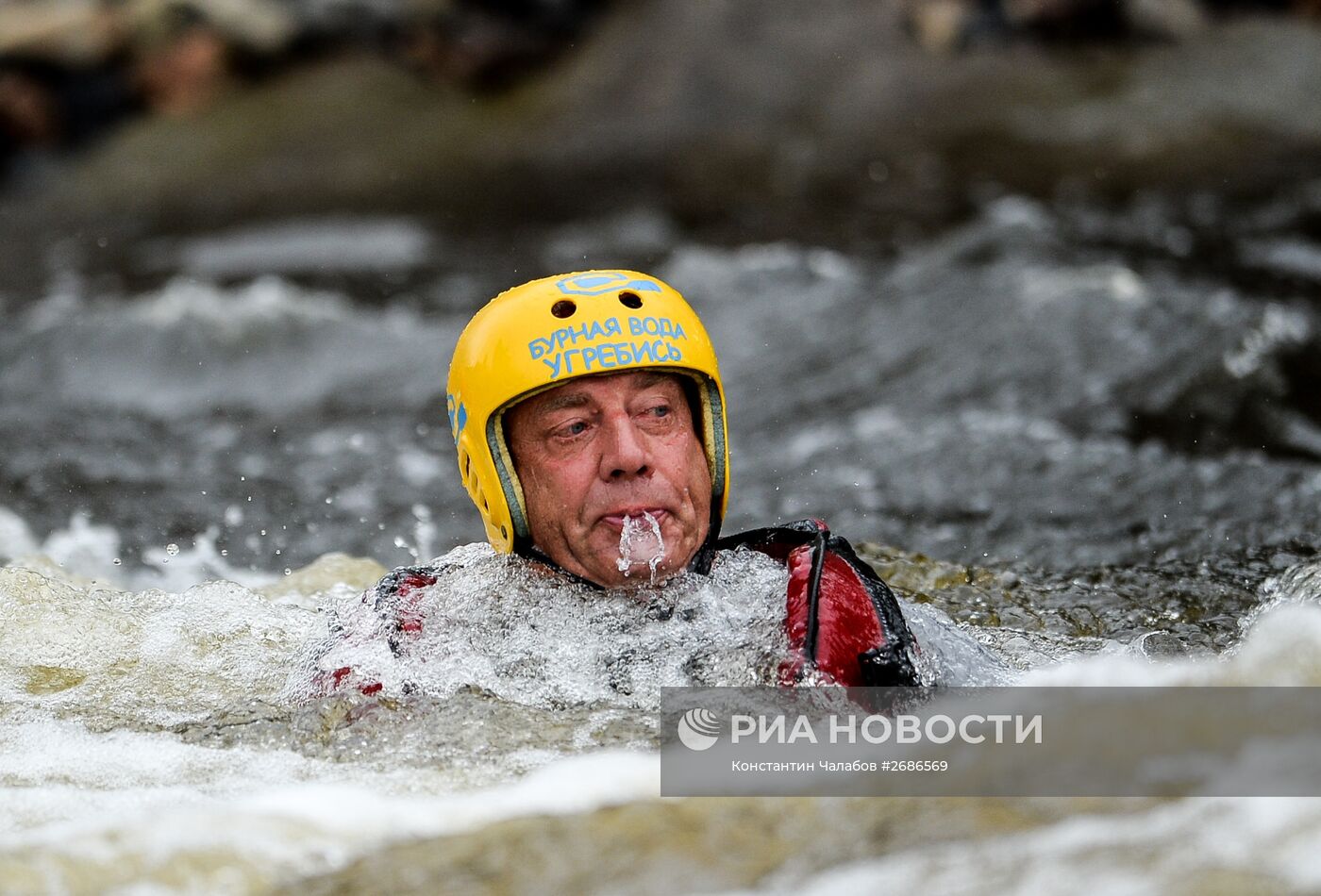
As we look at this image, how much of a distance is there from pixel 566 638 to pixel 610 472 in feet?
1.73

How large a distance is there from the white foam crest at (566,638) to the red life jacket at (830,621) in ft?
0.12

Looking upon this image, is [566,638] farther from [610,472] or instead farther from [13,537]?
[13,537]

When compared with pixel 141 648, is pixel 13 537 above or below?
above

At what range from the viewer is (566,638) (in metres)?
4.58

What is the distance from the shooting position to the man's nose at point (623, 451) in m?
4.50

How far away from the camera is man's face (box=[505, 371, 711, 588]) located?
179 inches

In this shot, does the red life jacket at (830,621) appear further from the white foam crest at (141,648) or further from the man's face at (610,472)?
the white foam crest at (141,648)

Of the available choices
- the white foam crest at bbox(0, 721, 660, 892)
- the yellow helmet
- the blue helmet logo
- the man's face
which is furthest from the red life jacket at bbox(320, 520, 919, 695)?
the blue helmet logo

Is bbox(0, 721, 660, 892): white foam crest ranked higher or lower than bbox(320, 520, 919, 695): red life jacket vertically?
lower

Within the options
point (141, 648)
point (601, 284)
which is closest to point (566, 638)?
point (601, 284)

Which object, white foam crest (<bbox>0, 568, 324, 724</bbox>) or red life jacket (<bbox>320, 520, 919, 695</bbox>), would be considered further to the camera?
white foam crest (<bbox>0, 568, 324, 724</bbox>)

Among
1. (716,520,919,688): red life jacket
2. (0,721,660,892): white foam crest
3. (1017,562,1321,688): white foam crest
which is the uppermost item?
(716,520,919,688): red life jacket

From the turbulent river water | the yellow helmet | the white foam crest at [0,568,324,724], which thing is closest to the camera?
the turbulent river water

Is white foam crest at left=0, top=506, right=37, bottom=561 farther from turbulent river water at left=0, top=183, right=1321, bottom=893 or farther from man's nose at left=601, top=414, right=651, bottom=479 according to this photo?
man's nose at left=601, top=414, right=651, bottom=479
